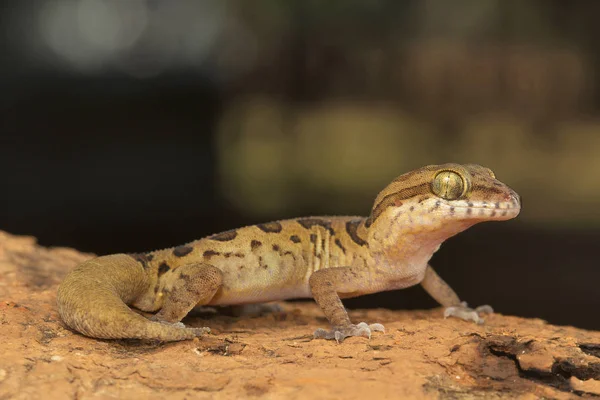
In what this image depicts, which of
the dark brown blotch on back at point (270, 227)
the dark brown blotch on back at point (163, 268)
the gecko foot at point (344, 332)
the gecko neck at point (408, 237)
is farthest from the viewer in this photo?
the dark brown blotch on back at point (270, 227)

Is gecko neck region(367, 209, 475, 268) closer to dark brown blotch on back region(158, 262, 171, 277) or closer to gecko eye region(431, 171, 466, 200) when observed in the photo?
gecko eye region(431, 171, 466, 200)

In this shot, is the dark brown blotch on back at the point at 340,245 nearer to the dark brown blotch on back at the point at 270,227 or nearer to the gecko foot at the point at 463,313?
the dark brown blotch on back at the point at 270,227

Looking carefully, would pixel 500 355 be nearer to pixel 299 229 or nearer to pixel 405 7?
pixel 299 229

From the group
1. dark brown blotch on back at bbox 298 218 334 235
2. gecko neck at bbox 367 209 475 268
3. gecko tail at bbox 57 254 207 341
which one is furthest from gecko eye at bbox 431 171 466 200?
gecko tail at bbox 57 254 207 341

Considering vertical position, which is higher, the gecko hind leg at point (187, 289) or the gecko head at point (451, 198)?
the gecko head at point (451, 198)

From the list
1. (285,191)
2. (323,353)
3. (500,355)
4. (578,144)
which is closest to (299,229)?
(323,353)

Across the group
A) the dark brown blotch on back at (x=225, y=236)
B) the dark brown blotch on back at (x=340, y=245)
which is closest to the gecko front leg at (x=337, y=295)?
the dark brown blotch on back at (x=340, y=245)

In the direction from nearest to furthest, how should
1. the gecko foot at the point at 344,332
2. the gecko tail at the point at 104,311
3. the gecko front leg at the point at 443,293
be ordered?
1. the gecko tail at the point at 104,311
2. the gecko foot at the point at 344,332
3. the gecko front leg at the point at 443,293

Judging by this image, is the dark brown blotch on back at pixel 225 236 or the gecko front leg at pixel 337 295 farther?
the dark brown blotch on back at pixel 225 236

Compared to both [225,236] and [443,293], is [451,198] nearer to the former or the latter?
[443,293]
